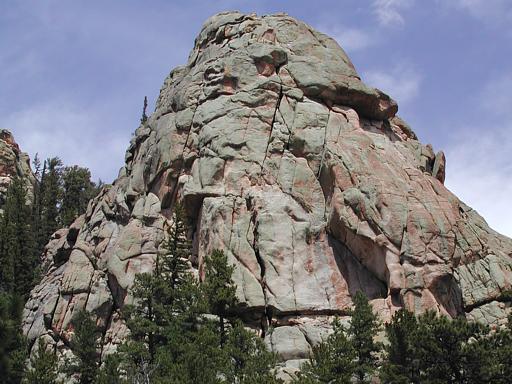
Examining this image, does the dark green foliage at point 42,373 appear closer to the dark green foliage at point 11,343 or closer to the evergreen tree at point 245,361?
the dark green foliage at point 11,343

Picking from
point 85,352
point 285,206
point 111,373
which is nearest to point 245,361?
point 111,373

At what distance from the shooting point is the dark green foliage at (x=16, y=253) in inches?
2438

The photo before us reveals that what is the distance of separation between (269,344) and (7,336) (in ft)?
52.4

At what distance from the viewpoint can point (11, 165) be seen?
97438 mm

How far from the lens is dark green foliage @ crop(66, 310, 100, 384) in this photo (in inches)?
1667

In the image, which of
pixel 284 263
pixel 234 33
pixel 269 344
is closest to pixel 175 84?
pixel 234 33

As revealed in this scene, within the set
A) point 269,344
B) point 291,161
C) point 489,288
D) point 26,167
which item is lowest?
point 269,344

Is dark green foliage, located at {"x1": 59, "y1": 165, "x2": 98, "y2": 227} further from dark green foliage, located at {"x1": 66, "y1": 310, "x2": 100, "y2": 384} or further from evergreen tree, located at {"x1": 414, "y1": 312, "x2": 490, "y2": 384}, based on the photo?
evergreen tree, located at {"x1": 414, "y1": 312, "x2": 490, "y2": 384}

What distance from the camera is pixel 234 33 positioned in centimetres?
6084

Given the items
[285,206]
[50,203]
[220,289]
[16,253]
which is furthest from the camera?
[50,203]

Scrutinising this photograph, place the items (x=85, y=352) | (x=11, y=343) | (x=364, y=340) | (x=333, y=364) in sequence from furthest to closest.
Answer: (x=85, y=352)
(x=11, y=343)
(x=364, y=340)
(x=333, y=364)

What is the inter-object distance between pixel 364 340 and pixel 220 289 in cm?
904

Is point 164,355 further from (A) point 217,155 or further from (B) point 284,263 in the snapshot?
(A) point 217,155

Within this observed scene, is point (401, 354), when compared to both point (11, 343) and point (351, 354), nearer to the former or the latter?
point (351, 354)
